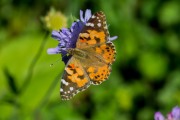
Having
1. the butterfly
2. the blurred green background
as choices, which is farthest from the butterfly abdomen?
the blurred green background

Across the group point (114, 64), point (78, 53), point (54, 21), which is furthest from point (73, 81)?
→ point (114, 64)

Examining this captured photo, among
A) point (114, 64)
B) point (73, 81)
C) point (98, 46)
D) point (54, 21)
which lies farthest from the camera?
point (114, 64)

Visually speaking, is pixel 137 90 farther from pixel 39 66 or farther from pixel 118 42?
pixel 39 66

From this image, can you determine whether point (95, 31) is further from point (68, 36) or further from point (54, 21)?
point (54, 21)

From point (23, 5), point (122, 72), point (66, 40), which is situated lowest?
point (66, 40)

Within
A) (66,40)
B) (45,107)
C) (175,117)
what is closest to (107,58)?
(66,40)

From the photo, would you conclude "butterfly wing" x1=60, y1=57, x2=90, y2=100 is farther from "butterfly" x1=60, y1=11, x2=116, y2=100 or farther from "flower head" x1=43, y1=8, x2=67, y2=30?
"flower head" x1=43, y1=8, x2=67, y2=30
